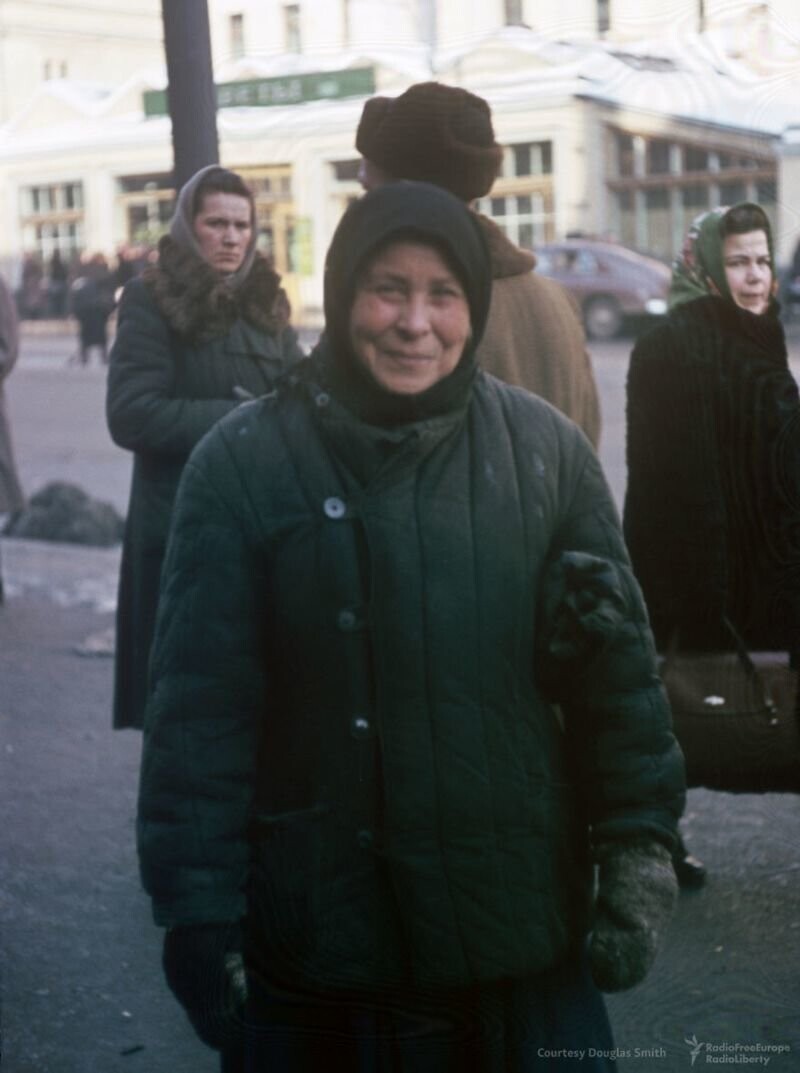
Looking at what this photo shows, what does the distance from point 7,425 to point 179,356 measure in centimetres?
357

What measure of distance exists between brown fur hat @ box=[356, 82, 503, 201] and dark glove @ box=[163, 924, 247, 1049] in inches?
63.6

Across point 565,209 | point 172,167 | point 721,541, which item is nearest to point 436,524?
point 721,541

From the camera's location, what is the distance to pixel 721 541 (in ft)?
10.8

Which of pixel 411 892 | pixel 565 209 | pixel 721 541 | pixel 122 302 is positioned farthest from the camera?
pixel 565 209

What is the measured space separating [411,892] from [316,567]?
16.1 inches

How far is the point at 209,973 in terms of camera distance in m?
2.02

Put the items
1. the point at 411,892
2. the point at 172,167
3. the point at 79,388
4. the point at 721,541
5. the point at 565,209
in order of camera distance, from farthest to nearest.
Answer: the point at 79,388 < the point at 565,209 < the point at 172,167 < the point at 721,541 < the point at 411,892

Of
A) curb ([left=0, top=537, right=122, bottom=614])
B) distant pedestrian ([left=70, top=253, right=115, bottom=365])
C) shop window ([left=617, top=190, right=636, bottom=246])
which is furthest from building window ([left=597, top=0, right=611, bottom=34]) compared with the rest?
distant pedestrian ([left=70, top=253, right=115, bottom=365])

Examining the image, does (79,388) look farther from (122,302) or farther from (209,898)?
(209,898)

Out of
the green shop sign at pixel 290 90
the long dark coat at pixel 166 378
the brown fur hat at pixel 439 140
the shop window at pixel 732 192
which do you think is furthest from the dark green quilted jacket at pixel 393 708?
the long dark coat at pixel 166 378

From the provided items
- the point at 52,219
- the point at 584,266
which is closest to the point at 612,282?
the point at 584,266

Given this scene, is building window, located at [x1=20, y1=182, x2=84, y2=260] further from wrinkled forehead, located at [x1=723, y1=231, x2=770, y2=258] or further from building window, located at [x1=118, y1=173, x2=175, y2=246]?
wrinkled forehead, located at [x1=723, y1=231, x2=770, y2=258]

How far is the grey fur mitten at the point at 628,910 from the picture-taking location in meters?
2.02

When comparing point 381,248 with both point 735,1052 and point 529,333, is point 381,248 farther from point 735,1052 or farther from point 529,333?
point 735,1052
